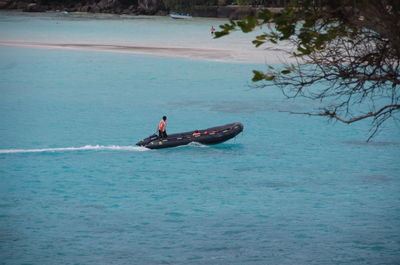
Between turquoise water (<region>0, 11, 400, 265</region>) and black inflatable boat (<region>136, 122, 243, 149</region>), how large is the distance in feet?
1.48

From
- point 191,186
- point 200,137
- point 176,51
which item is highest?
point 200,137

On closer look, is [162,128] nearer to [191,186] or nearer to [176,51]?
[191,186]

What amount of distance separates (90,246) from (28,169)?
8.96 meters

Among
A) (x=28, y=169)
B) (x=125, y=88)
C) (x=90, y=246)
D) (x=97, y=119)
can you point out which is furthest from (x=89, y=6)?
(x=90, y=246)

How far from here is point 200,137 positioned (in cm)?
2622

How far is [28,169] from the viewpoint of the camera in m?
24.5

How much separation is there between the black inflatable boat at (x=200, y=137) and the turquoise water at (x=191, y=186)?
1.48 ft

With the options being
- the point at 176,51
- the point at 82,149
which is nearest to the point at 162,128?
the point at 82,149

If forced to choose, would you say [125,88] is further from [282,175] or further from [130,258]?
[130,258]

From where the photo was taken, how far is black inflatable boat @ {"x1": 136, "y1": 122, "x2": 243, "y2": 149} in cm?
2606

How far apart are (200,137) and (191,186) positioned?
14.5 feet

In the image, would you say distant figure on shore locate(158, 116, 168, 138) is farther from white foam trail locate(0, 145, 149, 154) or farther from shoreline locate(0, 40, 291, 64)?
shoreline locate(0, 40, 291, 64)

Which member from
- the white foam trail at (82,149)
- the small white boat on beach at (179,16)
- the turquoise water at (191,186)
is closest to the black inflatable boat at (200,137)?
the turquoise water at (191,186)

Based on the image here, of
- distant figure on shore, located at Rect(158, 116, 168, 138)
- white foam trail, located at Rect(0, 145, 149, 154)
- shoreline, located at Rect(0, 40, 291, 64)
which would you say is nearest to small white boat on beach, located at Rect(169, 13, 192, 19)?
shoreline, located at Rect(0, 40, 291, 64)
